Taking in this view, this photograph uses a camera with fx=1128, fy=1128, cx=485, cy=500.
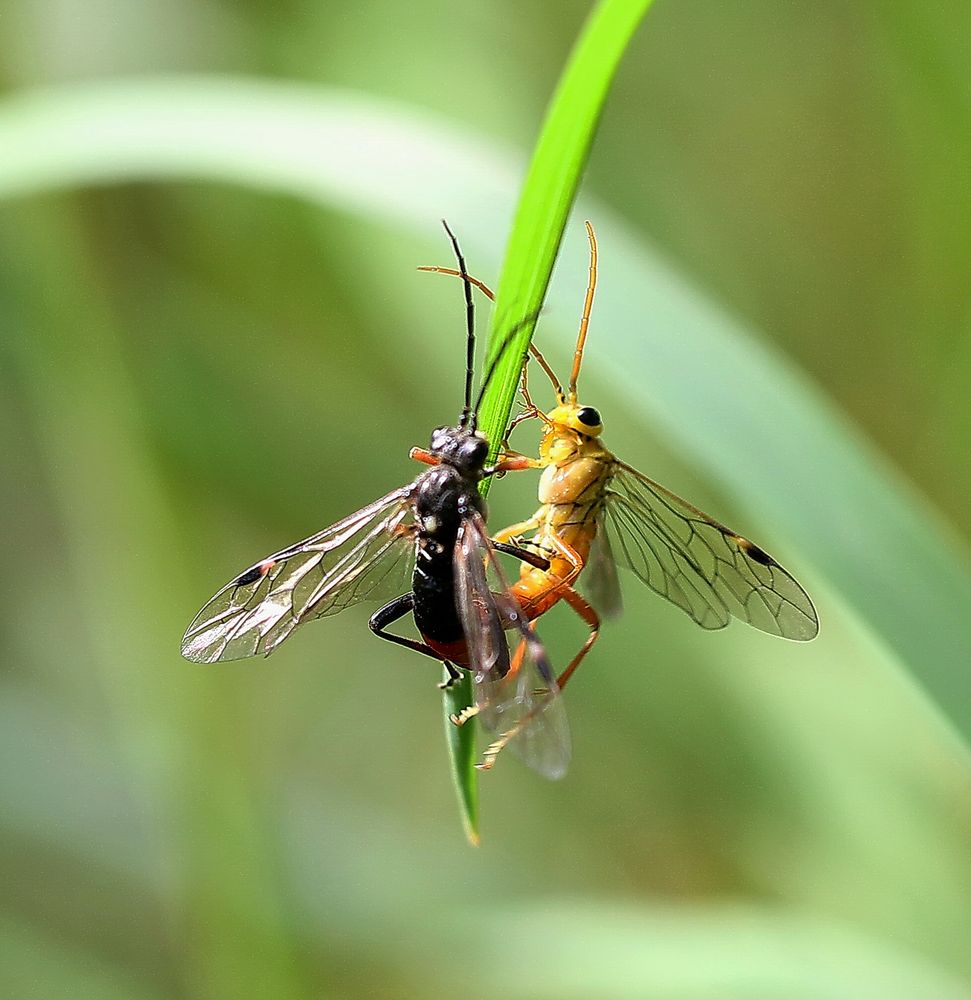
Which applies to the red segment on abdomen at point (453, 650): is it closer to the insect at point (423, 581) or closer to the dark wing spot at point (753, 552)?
the insect at point (423, 581)

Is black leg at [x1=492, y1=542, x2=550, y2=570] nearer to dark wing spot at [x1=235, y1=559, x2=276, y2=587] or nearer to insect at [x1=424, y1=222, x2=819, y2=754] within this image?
insect at [x1=424, y1=222, x2=819, y2=754]

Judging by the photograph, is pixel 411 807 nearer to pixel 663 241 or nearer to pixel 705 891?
pixel 705 891

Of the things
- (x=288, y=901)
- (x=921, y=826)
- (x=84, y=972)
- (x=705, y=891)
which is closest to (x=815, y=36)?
(x=921, y=826)

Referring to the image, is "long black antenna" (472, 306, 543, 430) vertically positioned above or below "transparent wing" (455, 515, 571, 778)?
above

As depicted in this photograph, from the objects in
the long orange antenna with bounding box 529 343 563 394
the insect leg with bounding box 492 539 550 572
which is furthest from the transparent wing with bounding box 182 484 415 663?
the long orange antenna with bounding box 529 343 563 394

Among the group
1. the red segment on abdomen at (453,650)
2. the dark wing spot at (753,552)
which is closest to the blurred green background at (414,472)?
the dark wing spot at (753,552)

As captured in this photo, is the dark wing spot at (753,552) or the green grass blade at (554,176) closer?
the green grass blade at (554,176)
